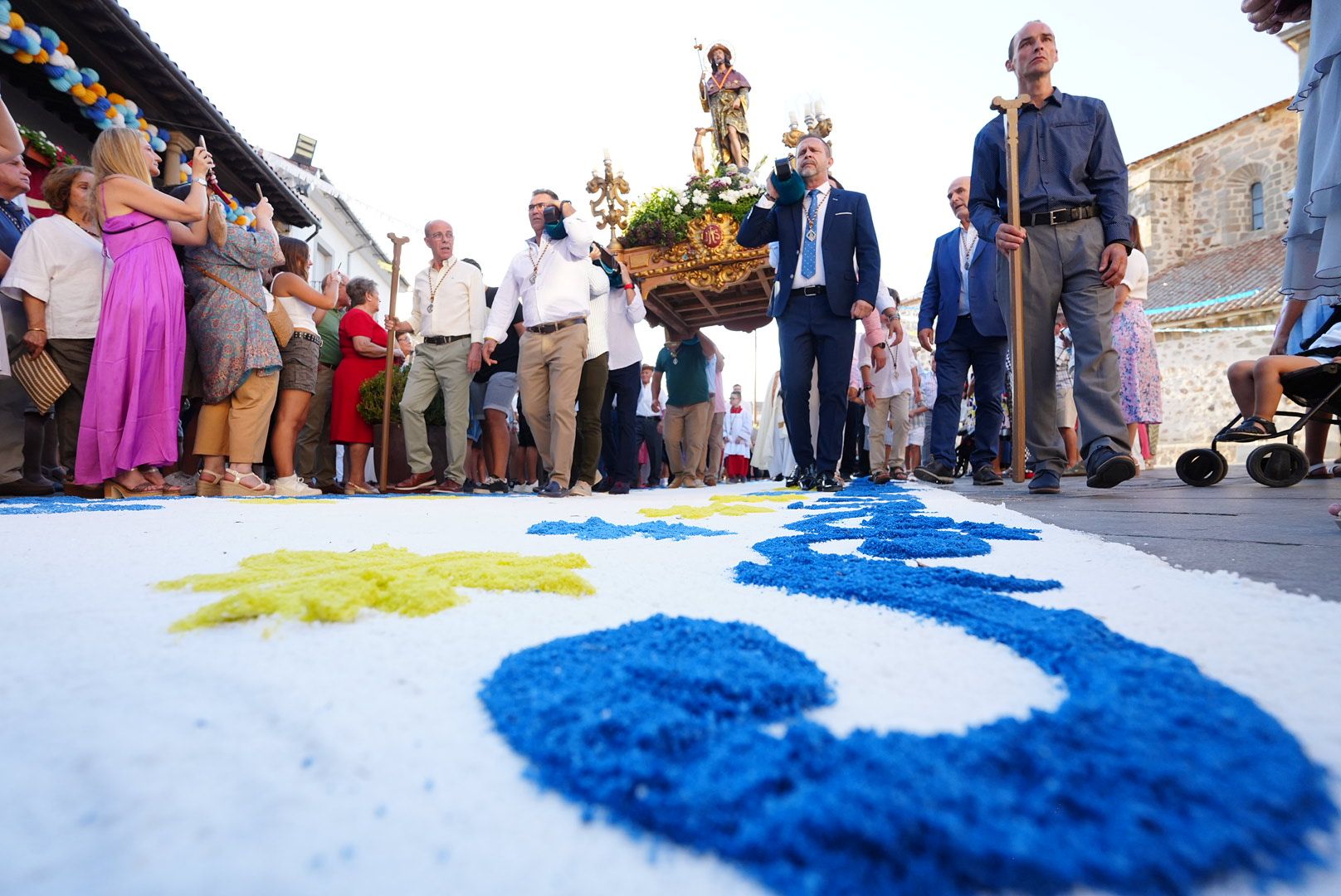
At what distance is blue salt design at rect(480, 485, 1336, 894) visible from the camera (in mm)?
340

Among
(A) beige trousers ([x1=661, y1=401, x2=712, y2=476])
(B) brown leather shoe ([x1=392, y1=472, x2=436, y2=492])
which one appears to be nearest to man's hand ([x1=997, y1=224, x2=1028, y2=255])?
(A) beige trousers ([x1=661, y1=401, x2=712, y2=476])

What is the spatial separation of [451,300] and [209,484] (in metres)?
1.90

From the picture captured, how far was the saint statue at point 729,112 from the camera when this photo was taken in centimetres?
696

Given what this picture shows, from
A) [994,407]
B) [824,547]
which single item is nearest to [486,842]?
[824,547]

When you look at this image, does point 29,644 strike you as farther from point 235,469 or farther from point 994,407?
point 994,407

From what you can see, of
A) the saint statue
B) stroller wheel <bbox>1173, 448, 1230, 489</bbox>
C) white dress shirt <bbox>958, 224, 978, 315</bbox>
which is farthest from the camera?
the saint statue

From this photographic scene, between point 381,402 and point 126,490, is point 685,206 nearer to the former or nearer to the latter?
point 381,402

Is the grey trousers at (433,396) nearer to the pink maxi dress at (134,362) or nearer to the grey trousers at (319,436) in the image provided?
the grey trousers at (319,436)

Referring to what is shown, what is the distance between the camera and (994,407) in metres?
4.57

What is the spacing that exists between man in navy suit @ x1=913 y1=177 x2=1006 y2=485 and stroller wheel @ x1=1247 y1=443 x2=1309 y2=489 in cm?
145

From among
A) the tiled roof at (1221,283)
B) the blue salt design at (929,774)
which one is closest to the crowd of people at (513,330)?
the blue salt design at (929,774)

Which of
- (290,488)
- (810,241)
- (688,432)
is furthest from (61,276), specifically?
(688,432)

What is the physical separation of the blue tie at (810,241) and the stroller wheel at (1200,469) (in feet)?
6.68

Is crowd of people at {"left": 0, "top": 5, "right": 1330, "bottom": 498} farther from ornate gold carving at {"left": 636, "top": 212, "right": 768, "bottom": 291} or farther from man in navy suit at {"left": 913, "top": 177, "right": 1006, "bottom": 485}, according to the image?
ornate gold carving at {"left": 636, "top": 212, "right": 768, "bottom": 291}
